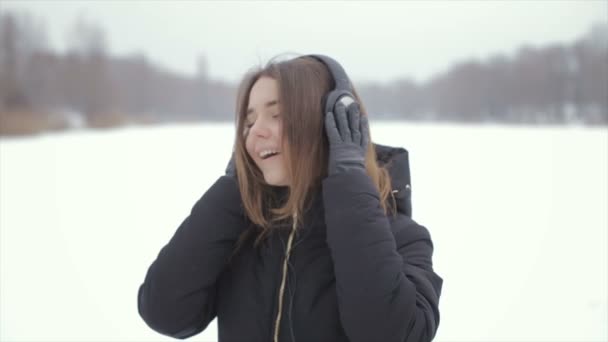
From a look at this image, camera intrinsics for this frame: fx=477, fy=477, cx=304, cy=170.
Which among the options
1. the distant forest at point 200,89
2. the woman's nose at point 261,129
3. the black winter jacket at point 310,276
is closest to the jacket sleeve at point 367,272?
the black winter jacket at point 310,276

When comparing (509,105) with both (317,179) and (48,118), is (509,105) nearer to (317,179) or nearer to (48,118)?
(48,118)

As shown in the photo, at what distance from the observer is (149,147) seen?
54.0 ft

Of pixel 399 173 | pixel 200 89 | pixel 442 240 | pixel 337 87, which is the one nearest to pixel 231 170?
pixel 337 87

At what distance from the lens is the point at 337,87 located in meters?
1.36

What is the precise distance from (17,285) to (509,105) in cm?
2965

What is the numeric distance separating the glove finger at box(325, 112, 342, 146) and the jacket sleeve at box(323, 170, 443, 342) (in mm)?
100

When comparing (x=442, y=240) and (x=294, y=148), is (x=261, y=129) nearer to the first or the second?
(x=294, y=148)

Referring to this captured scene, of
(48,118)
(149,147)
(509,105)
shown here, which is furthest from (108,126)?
(509,105)

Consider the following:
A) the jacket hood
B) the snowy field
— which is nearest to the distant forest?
the snowy field

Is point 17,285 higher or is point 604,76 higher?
point 604,76

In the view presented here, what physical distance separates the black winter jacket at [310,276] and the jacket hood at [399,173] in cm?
2

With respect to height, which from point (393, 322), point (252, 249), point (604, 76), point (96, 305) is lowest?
point (96, 305)

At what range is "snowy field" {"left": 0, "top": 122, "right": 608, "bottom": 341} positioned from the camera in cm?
366

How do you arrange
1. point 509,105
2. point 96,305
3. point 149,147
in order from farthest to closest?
point 509,105 < point 149,147 < point 96,305
